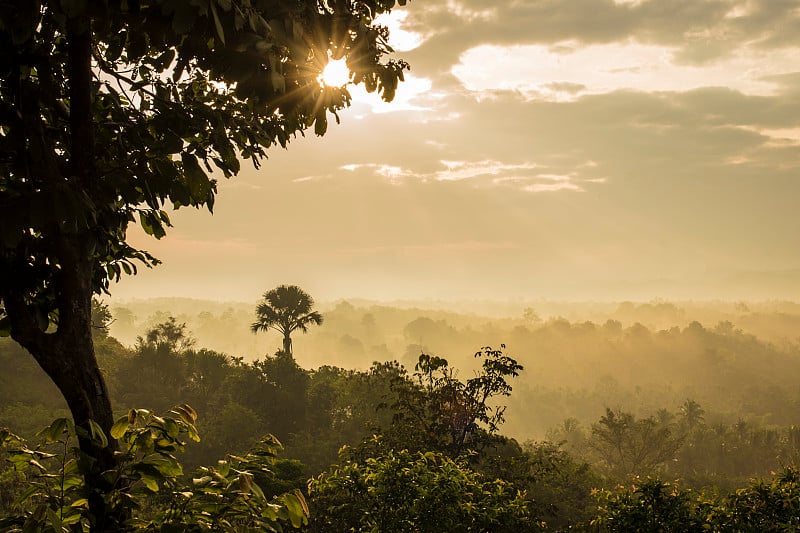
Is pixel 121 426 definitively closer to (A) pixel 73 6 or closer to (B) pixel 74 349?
(B) pixel 74 349

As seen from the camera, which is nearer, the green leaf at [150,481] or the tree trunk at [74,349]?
the green leaf at [150,481]

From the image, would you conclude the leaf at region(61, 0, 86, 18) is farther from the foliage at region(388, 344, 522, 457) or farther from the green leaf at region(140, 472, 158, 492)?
the foliage at region(388, 344, 522, 457)

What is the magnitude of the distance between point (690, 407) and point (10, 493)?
310ft

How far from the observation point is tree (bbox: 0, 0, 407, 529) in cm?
343

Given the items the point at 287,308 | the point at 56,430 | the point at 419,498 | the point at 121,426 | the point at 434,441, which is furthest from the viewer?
the point at 287,308

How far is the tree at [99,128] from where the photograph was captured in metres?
3.43

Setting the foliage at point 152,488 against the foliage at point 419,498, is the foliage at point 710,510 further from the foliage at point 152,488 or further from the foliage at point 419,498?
the foliage at point 152,488

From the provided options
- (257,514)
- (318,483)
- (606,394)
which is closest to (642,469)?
(318,483)

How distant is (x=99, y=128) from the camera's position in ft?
16.2

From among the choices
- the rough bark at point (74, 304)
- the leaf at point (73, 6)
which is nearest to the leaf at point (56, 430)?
the rough bark at point (74, 304)

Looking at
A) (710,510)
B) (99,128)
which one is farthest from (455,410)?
(99,128)

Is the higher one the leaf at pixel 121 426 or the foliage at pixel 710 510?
the leaf at pixel 121 426

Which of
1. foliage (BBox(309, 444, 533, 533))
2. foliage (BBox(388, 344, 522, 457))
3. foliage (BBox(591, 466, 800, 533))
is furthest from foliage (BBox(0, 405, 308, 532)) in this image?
foliage (BBox(388, 344, 522, 457))

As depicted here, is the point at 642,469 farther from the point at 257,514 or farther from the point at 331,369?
the point at 257,514
